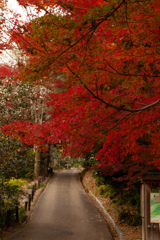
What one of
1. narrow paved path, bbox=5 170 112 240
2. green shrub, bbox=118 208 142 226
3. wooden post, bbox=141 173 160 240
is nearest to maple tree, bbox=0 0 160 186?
wooden post, bbox=141 173 160 240

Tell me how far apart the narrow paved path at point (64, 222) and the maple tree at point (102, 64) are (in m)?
3.11

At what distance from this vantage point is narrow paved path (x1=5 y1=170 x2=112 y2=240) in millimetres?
9890

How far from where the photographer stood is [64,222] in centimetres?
1209

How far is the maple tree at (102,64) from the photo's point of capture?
544 cm

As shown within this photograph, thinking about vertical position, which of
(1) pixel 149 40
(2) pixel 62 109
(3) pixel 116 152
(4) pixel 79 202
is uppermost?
(1) pixel 149 40

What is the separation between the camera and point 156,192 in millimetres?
6949

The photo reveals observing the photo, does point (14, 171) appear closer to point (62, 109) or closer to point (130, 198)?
point (62, 109)

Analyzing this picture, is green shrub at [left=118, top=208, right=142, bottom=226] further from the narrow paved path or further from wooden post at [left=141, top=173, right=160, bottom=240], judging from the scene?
wooden post at [left=141, top=173, right=160, bottom=240]

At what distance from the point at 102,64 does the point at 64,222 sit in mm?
8037

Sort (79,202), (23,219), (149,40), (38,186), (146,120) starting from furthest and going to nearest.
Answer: (38,186)
(79,202)
(23,219)
(146,120)
(149,40)

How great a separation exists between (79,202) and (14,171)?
7978mm

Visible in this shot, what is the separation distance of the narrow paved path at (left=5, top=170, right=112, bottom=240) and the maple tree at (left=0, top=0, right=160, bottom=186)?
3.11 m

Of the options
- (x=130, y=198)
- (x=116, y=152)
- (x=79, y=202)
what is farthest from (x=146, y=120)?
(x=79, y=202)

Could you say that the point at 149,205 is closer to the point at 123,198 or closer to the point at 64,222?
the point at 64,222
